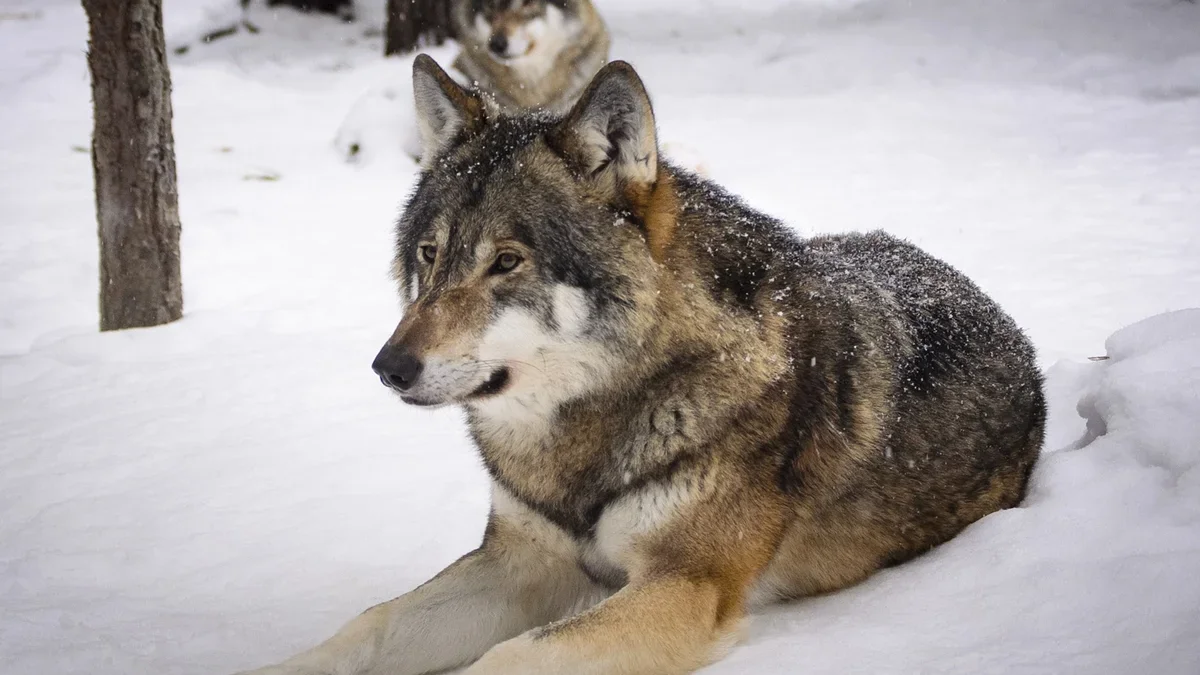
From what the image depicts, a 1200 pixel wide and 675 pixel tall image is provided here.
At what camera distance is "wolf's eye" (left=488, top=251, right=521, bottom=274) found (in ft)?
9.62

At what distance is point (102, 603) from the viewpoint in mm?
3449

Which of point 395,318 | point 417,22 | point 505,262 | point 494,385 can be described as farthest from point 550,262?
point 417,22

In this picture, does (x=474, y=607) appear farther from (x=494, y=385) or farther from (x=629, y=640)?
(x=494, y=385)

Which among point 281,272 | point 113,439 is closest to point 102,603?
point 113,439

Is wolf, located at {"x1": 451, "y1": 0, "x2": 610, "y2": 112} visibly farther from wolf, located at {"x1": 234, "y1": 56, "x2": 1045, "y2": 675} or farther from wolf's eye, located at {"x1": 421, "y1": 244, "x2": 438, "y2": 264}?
wolf's eye, located at {"x1": 421, "y1": 244, "x2": 438, "y2": 264}

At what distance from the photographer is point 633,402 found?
3020 millimetres

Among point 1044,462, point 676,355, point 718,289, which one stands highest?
point 718,289

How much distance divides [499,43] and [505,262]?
8.21 m

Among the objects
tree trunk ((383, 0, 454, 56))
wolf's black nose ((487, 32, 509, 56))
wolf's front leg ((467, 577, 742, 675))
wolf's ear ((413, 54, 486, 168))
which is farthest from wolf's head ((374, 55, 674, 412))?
tree trunk ((383, 0, 454, 56))

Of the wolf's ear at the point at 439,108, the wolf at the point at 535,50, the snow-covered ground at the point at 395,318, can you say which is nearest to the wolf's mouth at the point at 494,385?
the wolf's ear at the point at 439,108

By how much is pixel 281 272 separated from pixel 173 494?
3892mm

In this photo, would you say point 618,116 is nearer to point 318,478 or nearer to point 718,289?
point 718,289

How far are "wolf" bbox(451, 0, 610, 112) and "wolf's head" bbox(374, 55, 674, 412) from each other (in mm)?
7692

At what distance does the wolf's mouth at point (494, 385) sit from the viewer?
2.87 m
